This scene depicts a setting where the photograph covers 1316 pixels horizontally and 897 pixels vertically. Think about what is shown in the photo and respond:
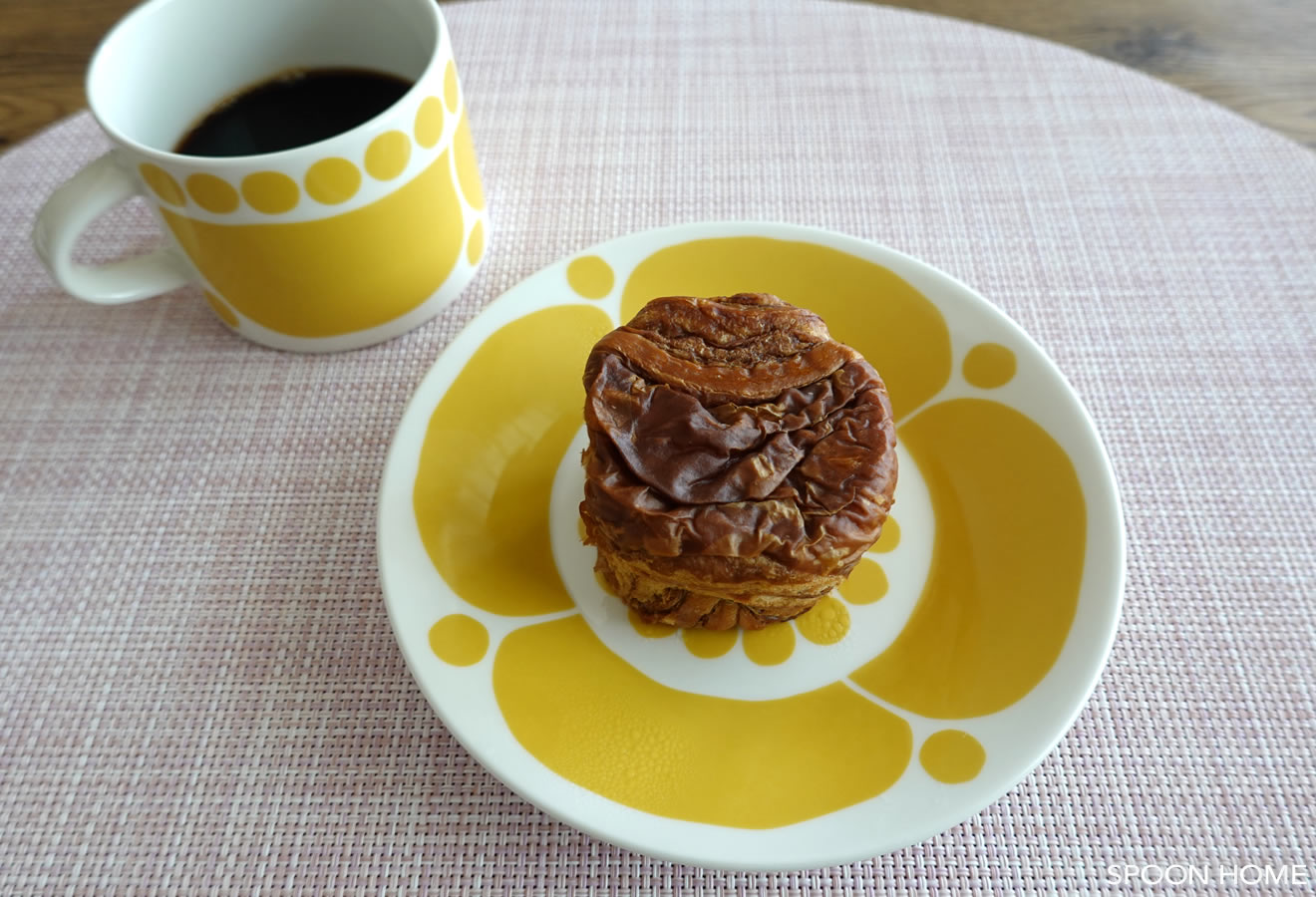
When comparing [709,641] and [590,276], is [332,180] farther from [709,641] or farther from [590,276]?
[709,641]

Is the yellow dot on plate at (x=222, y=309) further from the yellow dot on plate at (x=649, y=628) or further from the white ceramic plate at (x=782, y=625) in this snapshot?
the yellow dot on plate at (x=649, y=628)

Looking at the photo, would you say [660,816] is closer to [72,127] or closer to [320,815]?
[320,815]

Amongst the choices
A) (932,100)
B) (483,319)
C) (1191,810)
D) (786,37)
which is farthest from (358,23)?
(1191,810)

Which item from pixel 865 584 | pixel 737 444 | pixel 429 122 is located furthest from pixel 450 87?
pixel 865 584

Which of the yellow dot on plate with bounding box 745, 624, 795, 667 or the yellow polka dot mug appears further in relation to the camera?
the yellow polka dot mug

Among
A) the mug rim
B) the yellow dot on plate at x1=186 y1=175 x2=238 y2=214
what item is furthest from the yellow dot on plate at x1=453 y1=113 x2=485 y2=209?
the yellow dot on plate at x1=186 y1=175 x2=238 y2=214

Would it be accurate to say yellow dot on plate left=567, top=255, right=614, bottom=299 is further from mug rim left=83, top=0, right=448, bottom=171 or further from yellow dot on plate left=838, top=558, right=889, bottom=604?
yellow dot on plate left=838, top=558, right=889, bottom=604

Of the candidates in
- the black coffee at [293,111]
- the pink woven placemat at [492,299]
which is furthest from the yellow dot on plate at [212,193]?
the pink woven placemat at [492,299]
